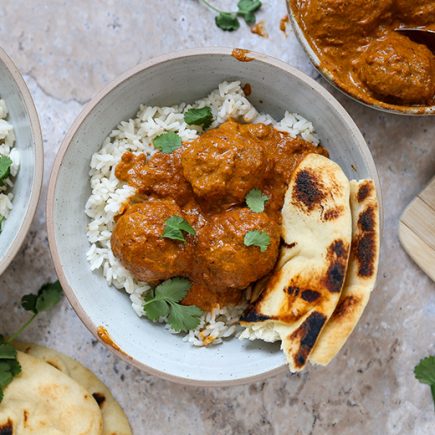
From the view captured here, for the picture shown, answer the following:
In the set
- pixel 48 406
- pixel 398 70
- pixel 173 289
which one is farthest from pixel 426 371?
pixel 48 406

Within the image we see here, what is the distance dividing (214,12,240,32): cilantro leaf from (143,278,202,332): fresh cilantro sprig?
1279 mm

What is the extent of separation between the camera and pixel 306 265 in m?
2.75

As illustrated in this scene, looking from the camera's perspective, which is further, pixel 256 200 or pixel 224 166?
pixel 256 200

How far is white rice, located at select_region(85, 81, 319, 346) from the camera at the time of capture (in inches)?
119

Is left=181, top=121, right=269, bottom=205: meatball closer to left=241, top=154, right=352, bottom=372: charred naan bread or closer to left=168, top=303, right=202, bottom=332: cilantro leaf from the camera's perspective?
left=241, top=154, right=352, bottom=372: charred naan bread

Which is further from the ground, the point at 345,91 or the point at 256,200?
the point at 345,91

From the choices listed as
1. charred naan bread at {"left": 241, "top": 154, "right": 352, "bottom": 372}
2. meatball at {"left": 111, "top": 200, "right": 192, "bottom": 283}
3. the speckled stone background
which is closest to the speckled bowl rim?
the speckled stone background

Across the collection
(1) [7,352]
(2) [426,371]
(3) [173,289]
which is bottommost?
(1) [7,352]

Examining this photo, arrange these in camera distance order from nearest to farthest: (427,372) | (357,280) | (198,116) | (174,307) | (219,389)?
(357,280) < (174,307) < (198,116) < (427,372) < (219,389)

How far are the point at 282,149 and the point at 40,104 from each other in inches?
49.5

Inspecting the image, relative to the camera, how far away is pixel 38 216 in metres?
3.40

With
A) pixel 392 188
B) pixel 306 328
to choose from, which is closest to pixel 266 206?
pixel 306 328

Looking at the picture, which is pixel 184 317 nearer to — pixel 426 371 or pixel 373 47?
pixel 426 371

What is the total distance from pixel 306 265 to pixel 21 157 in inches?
53.4
